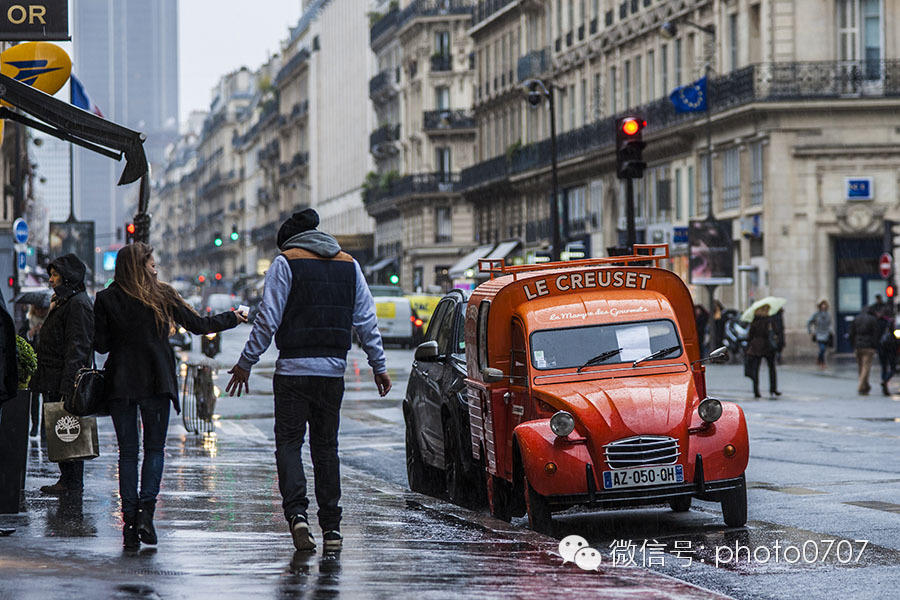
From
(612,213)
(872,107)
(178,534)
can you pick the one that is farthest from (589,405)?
(612,213)

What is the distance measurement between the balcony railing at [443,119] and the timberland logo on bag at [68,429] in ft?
262

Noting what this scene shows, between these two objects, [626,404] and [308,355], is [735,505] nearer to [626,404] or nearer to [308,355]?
[626,404]

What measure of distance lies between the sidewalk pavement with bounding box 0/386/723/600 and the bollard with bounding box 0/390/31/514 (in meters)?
0.12

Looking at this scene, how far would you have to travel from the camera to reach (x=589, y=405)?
456 inches

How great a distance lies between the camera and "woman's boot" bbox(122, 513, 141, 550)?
9.61 meters

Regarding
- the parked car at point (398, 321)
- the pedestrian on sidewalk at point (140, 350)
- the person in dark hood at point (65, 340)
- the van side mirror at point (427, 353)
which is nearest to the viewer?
the pedestrian on sidewalk at point (140, 350)

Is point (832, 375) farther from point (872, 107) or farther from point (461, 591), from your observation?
point (461, 591)

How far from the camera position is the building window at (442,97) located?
93.2m

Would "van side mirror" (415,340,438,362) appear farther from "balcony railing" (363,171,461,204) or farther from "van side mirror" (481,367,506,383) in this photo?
"balcony railing" (363,171,461,204)

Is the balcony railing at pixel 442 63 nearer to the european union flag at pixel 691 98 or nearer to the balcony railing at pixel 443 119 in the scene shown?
the balcony railing at pixel 443 119

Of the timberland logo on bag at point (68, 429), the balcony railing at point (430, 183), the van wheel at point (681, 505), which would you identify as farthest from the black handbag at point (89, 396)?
the balcony railing at point (430, 183)

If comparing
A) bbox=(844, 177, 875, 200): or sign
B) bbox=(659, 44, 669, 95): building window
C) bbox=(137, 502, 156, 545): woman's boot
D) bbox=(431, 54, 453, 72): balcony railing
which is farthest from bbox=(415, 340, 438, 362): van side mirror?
bbox=(431, 54, 453, 72): balcony railing

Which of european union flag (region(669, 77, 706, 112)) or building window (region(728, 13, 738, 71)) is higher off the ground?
building window (region(728, 13, 738, 71))

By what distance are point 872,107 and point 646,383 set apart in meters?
36.0
